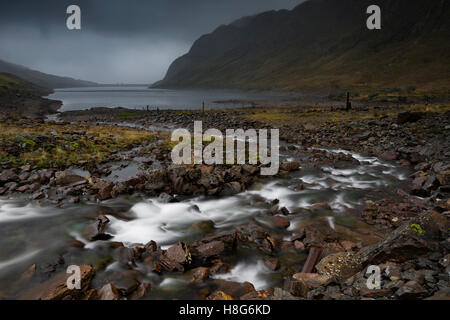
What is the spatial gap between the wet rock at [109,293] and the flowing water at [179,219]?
3.12ft

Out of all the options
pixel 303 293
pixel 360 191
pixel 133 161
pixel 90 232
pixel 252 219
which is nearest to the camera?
pixel 303 293

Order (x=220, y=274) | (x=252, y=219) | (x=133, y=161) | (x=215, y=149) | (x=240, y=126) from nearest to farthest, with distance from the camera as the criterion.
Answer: (x=220, y=274)
(x=252, y=219)
(x=133, y=161)
(x=215, y=149)
(x=240, y=126)

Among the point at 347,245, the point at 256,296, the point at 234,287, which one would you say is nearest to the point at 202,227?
the point at 234,287

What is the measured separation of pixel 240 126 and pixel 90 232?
32.1m

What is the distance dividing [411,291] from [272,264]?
12.0ft

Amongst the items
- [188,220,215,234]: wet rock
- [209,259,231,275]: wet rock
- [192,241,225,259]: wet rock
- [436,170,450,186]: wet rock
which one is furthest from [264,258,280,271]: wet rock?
[436,170,450,186]: wet rock

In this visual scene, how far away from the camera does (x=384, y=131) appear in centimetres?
2600

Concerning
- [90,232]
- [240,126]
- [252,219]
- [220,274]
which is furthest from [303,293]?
[240,126]

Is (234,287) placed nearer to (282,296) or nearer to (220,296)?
(220,296)

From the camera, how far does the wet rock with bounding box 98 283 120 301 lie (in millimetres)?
5919

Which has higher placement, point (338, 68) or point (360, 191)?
point (338, 68)

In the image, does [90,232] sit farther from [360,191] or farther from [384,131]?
[384,131]

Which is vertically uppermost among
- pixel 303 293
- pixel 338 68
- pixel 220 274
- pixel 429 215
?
pixel 338 68

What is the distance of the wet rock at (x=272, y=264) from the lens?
7.63 meters
